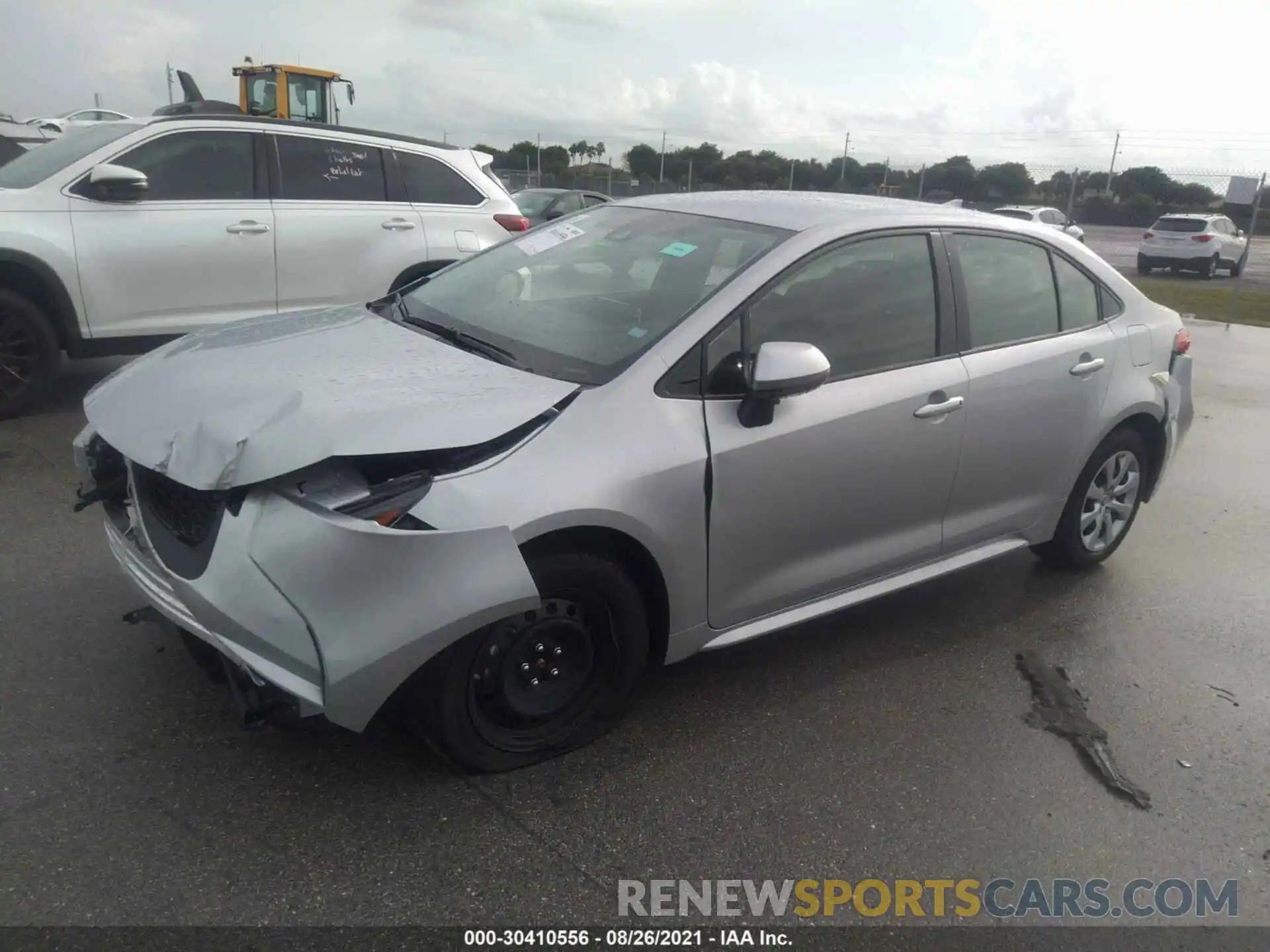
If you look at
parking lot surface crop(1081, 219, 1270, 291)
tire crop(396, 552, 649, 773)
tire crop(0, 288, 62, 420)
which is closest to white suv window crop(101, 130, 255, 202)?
tire crop(0, 288, 62, 420)

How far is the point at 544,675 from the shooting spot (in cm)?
301

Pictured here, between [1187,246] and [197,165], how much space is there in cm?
2469

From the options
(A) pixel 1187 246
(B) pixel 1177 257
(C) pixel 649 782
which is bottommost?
(B) pixel 1177 257

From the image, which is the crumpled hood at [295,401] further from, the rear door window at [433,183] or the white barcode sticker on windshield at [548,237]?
the rear door window at [433,183]

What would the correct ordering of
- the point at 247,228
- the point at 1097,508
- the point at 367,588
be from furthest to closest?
the point at 247,228
the point at 1097,508
the point at 367,588

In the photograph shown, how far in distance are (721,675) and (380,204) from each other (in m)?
4.98

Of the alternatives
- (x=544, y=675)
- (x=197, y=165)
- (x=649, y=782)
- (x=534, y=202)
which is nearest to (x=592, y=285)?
(x=544, y=675)

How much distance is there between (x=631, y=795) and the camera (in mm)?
2998

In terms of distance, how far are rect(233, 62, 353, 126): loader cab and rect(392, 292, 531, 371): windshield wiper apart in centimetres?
1731

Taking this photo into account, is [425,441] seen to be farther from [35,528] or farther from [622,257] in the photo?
[35,528]

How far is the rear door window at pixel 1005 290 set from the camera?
158 inches

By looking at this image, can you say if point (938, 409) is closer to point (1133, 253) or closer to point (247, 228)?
point (247, 228)

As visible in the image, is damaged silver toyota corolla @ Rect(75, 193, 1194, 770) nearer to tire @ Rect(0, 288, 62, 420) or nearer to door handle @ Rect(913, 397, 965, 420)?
door handle @ Rect(913, 397, 965, 420)

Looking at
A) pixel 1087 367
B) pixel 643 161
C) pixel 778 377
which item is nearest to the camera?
pixel 778 377
